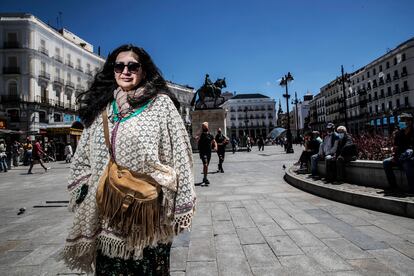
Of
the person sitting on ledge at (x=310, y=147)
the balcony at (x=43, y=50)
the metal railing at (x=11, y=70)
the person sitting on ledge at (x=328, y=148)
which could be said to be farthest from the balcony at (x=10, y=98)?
the person sitting on ledge at (x=328, y=148)

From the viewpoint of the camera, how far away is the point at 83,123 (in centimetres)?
170

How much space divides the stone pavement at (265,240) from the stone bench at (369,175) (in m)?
1.20

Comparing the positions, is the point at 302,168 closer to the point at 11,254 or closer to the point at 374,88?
the point at 11,254

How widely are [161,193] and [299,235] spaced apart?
256cm

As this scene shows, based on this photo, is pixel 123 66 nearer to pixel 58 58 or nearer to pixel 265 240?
pixel 265 240

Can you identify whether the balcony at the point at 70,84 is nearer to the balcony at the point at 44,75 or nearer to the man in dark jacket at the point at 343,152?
the balcony at the point at 44,75

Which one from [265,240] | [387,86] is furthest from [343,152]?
[387,86]

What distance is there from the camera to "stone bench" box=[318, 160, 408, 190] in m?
4.91

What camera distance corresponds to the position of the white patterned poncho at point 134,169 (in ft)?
4.63

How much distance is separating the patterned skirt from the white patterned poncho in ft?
0.14

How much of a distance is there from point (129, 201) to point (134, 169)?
0.18m

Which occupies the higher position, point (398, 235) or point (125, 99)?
point (125, 99)

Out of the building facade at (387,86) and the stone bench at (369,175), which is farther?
the building facade at (387,86)

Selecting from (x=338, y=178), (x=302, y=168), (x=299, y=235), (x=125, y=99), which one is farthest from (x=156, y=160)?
(x=302, y=168)
